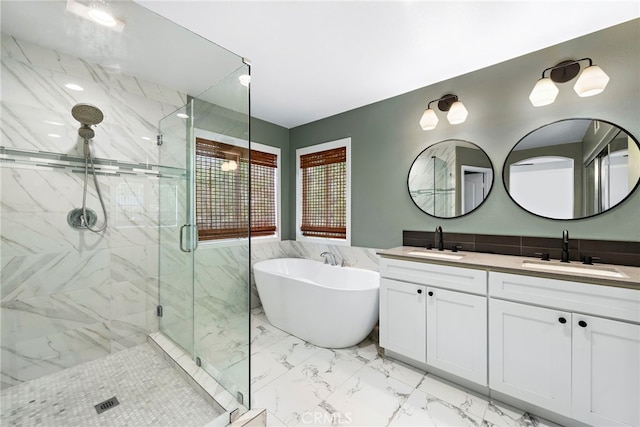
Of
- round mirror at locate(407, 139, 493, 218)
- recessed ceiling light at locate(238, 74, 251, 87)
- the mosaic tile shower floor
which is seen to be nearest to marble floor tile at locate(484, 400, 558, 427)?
round mirror at locate(407, 139, 493, 218)

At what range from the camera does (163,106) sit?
7.75 feet

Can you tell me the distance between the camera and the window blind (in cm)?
321

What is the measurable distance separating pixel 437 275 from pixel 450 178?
994mm

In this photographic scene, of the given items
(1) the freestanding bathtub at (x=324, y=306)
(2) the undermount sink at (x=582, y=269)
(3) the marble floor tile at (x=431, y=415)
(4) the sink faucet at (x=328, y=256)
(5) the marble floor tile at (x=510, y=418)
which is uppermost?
(2) the undermount sink at (x=582, y=269)

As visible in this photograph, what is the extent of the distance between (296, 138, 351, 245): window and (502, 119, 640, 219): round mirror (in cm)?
165

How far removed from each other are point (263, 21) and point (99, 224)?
197 cm

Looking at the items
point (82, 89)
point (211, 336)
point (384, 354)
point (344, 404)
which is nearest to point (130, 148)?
point (82, 89)

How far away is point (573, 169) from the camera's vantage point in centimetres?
188

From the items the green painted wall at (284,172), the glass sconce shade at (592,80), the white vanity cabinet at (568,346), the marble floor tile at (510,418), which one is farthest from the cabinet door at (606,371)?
the green painted wall at (284,172)

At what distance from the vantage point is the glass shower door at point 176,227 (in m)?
2.12

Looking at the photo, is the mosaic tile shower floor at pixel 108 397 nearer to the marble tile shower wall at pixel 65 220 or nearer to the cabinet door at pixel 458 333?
the marble tile shower wall at pixel 65 220

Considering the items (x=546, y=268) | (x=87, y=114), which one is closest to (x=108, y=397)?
(x=87, y=114)

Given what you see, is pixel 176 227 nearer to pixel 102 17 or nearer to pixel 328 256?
pixel 102 17

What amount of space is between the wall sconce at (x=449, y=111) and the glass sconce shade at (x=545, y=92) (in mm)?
488
